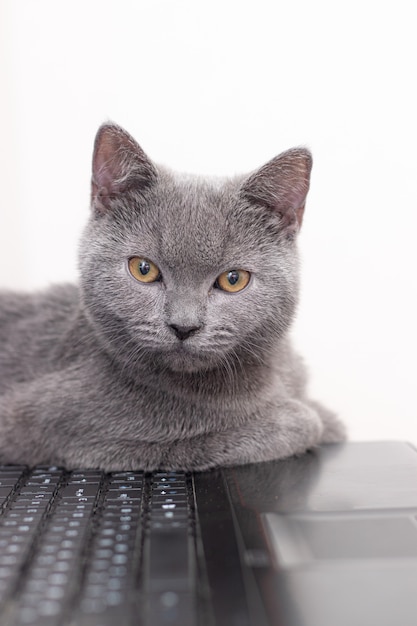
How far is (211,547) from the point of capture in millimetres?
735

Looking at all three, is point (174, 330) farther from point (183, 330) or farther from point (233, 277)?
point (233, 277)

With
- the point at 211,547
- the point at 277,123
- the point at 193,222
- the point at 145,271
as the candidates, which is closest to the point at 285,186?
the point at 193,222

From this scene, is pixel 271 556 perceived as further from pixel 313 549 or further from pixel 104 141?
pixel 104 141

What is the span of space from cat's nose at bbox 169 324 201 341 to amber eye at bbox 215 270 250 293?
0.10 metres

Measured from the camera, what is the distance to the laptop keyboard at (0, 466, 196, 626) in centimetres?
60

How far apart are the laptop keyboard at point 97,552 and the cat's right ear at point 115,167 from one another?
49cm

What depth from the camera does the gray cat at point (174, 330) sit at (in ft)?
3.24

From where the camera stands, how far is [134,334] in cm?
100

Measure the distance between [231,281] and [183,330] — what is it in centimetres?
14

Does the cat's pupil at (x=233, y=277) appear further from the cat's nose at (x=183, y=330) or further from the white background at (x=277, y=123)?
the white background at (x=277, y=123)

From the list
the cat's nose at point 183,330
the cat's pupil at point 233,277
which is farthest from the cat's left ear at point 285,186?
the cat's nose at point 183,330

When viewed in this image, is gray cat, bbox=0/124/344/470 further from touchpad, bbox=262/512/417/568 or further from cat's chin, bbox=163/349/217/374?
touchpad, bbox=262/512/417/568

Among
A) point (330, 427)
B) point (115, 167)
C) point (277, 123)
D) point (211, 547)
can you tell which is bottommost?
point (211, 547)

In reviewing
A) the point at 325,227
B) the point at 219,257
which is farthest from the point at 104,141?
the point at 325,227
